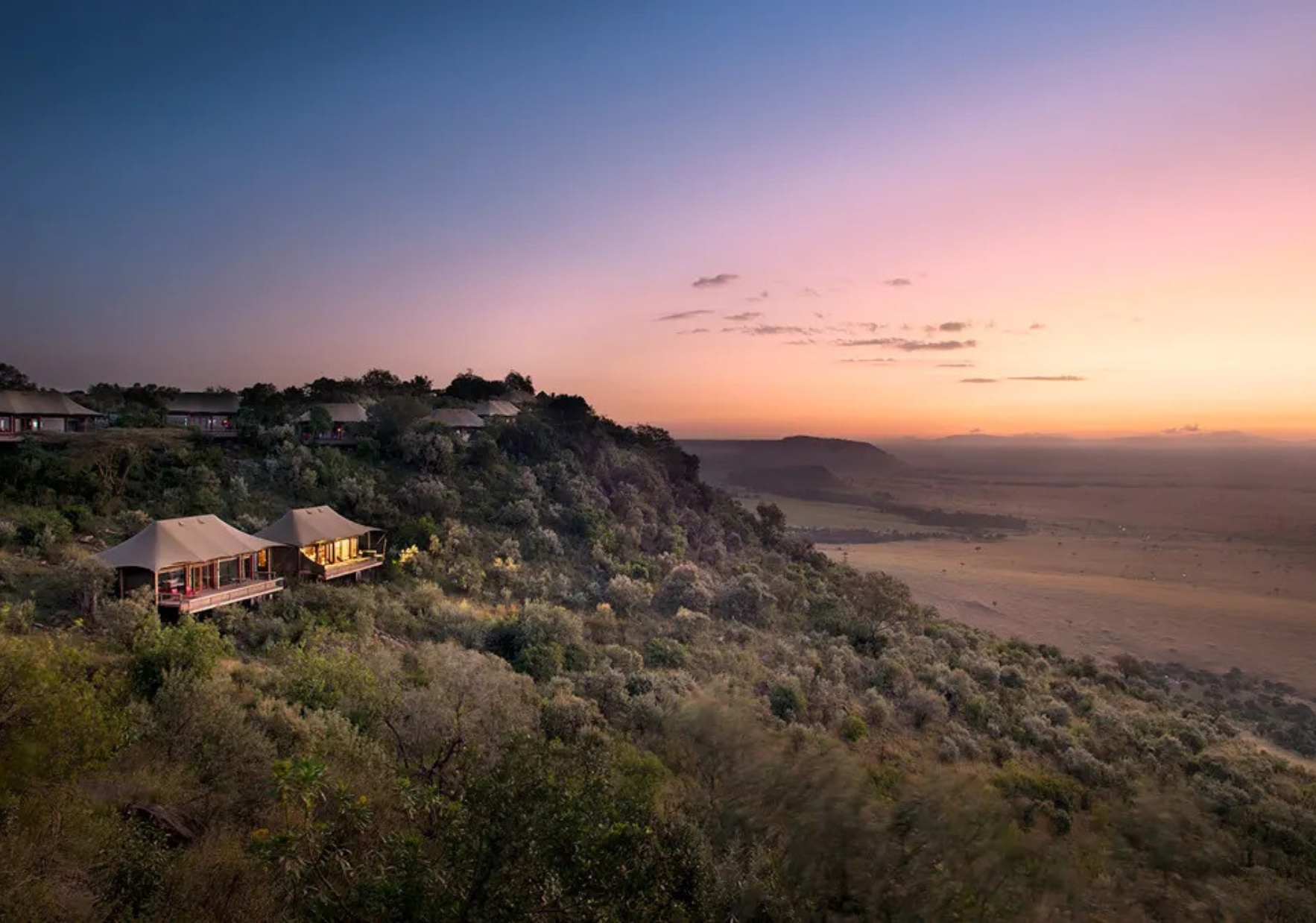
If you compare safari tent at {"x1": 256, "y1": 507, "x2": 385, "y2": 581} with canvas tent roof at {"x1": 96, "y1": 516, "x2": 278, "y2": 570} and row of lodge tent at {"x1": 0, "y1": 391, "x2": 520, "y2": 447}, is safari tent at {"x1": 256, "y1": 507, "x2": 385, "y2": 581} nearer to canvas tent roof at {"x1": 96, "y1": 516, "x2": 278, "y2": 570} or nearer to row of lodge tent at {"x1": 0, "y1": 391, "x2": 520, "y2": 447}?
canvas tent roof at {"x1": 96, "y1": 516, "x2": 278, "y2": 570}

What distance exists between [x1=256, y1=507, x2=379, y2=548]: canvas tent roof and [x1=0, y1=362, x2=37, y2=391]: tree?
82.6 feet

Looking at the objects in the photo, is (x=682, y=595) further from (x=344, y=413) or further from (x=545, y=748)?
(x=344, y=413)

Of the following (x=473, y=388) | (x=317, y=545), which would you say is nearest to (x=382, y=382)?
(x=473, y=388)

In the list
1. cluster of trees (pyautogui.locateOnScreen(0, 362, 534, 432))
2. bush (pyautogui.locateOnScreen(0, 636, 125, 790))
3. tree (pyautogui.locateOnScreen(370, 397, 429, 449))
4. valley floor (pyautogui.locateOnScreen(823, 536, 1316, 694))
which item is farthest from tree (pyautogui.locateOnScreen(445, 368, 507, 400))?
bush (pyautogui.locateOnScreen(0, 636, 125, 790))

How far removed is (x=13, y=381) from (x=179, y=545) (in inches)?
1298

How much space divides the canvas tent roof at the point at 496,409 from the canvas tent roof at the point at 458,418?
2925 millimetres

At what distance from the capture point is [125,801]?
714 cm

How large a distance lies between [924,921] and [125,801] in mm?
7936

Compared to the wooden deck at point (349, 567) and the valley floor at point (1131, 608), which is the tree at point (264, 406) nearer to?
the wooden deck at point (349, 567)

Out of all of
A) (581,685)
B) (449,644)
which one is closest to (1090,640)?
(581,685)

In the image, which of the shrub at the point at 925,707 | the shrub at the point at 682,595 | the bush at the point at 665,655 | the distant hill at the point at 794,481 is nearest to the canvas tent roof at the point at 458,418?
the shrub at the point at 682,595

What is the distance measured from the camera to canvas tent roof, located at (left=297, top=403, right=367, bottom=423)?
39406mm

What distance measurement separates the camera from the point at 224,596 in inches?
709

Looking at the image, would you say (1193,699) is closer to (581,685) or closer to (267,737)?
(581,685)
